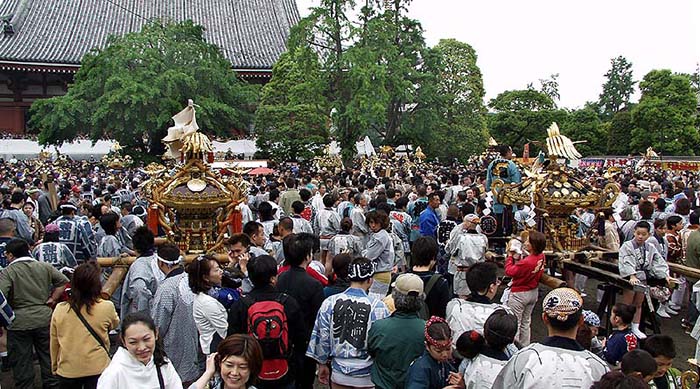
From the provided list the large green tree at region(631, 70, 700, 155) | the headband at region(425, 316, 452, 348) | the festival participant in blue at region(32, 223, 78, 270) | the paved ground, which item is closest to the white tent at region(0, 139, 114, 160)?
the festival participant in blue at region(32, 223, 78, 270)

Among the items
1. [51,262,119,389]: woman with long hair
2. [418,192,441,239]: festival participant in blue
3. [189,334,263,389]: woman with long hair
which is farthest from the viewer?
[418,192,441,239]: festival participant in blue

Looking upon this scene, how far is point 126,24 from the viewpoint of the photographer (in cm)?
3978

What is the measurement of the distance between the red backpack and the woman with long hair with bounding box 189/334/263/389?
74 centimetres

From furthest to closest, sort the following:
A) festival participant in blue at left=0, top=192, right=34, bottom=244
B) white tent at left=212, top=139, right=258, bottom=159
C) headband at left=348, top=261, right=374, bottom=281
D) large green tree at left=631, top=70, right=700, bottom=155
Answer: large green tree at left=631, top=70, right=700, bottom=155
white tent at left=212, top=139, right=258, bottom=159
festival participant in blue at left=0, top=192, right=34, bottom=244
headband at left=348, top=261, right=374, bottom=281

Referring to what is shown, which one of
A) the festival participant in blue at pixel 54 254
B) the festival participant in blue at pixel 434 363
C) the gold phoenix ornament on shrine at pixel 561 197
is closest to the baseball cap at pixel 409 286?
the festival participant in blue at pixel 434 363

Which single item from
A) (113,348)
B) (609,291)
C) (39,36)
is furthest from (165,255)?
(39,36)

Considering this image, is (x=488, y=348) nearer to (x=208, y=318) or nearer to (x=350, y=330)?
(x=350, y=330)

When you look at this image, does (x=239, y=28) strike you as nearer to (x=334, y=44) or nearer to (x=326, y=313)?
(x=334, y=44)

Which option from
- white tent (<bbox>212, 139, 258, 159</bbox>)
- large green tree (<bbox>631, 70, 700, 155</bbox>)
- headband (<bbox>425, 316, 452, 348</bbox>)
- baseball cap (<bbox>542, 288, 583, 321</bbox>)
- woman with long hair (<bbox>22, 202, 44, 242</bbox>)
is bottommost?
white tent (<bbox>212, 139, 258, 159</bbox>)

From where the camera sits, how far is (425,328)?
3766 mm

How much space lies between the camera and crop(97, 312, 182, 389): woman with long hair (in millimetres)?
3307

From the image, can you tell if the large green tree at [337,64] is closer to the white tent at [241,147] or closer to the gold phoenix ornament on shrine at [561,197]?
the white tent at [241,147]

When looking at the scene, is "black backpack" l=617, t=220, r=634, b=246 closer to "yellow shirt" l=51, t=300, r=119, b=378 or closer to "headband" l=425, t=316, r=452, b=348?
"headband" l=425, t=316, r=452, b=348

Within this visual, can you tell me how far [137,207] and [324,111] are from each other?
1437 centimetres
